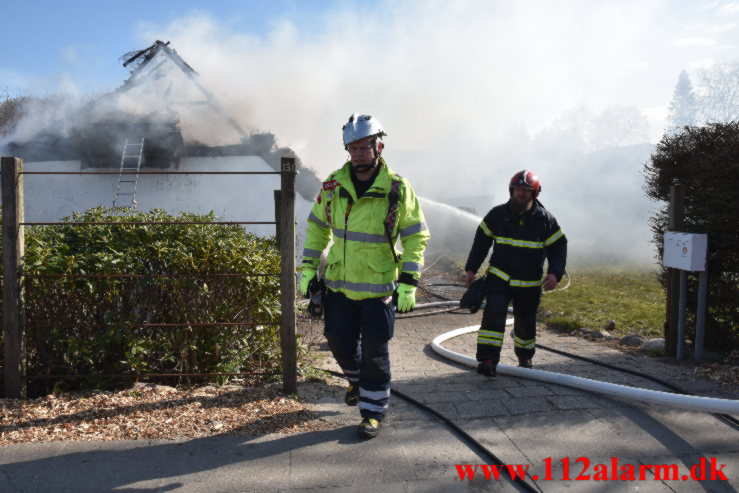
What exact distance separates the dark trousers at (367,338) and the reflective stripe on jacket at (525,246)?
1.43 meters

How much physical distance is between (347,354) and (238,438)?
874mm

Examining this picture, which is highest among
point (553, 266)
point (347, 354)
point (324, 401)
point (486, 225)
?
point (486, 225)

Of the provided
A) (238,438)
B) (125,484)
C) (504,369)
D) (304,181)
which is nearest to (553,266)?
(504,369)

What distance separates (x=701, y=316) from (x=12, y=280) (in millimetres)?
5389

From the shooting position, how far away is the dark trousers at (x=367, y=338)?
11.3 ft

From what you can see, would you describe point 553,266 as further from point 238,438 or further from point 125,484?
point 125,484

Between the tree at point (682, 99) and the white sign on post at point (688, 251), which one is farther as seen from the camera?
the tree at point (682, 99)

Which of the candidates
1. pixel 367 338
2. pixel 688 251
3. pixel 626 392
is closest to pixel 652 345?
pixel 688 251

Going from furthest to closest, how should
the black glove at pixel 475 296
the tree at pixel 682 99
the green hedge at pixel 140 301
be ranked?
the tree at pixel 682 99 < the black glove at pixel 475 296 < the green hedge at pixel 140 301

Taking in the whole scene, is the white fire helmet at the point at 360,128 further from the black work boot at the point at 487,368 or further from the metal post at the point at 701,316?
the metal post at the point at 701,316

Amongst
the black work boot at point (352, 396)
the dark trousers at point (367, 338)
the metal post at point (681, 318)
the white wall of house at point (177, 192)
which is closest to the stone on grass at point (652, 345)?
the metal post at point (681, 318)

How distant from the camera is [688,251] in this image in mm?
4871

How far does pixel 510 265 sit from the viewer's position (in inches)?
179

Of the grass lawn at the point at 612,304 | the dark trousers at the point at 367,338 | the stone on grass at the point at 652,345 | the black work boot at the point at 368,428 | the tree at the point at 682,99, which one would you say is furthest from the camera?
the tree at the point at 682,99
